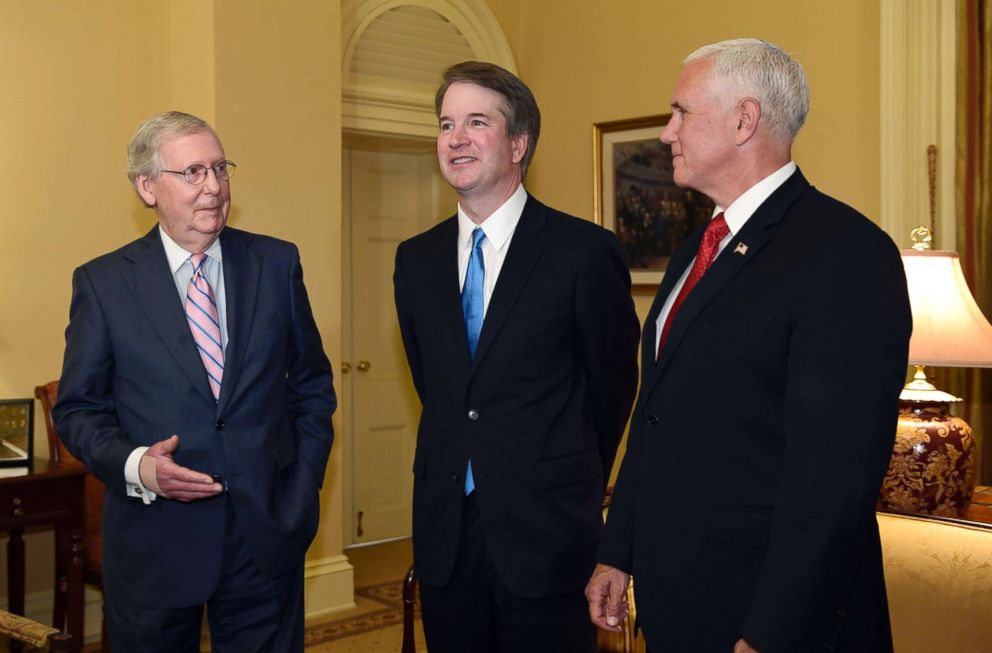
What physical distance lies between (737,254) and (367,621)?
3.70 m

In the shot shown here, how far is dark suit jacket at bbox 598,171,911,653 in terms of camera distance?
1.58m

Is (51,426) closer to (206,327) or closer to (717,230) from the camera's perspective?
(206,327)

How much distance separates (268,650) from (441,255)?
3.18 ft

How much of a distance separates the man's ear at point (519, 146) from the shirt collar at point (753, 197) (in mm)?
762

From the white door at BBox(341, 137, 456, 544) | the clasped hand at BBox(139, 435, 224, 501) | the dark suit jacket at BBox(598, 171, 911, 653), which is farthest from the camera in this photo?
the white door at BBox(341, 137, 456, 544)

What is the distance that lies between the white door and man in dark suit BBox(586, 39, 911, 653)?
4.61 m

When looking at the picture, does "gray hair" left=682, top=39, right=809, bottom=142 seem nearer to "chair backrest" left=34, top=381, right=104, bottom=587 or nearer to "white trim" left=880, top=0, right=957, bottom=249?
"white trim" left=880, top=0, right=957, bottom=249

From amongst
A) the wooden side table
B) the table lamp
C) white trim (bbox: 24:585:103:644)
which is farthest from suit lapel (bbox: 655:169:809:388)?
white trim (bbox: 24:585:103:644)

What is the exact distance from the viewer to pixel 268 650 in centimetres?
243

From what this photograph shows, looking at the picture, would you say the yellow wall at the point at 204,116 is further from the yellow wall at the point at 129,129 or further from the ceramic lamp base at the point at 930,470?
the ceramic lamp base at the point at 930,470

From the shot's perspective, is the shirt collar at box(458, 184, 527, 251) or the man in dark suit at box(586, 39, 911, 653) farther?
the shirt collar at box(458, 184, 527, 251)

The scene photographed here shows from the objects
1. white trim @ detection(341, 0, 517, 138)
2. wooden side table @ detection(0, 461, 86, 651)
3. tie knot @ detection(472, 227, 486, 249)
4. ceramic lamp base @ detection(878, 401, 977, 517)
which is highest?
white trim @ detection(341, 0, 517, 138)

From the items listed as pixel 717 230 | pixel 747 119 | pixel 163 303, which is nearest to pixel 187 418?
pixel 163 303

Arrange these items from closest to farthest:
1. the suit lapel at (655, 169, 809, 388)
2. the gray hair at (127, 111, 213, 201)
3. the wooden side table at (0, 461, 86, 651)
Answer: the suit lapel at (655, 169, 809, 388), the gray hair at (127, 111, 213, 201), the wooden side table at (0, 461, 86, 651)
